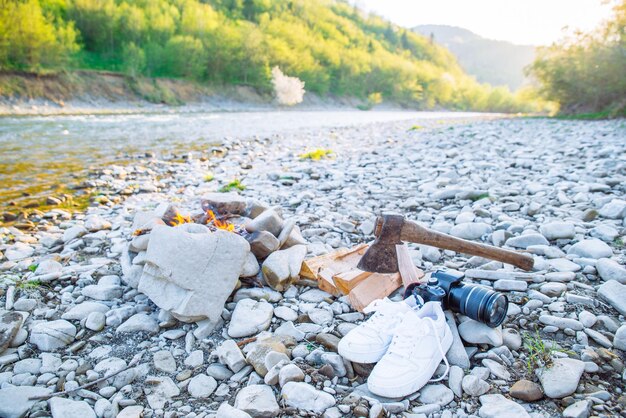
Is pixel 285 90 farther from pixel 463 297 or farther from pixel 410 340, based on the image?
pixel 410 340

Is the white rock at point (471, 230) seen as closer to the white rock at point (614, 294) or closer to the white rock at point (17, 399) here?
the white rock at point (614, 294)

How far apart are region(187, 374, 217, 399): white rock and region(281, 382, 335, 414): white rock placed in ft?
1.39

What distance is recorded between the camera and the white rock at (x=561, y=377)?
6.41 feet

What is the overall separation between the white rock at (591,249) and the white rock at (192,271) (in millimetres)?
2901

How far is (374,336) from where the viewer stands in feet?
7.47

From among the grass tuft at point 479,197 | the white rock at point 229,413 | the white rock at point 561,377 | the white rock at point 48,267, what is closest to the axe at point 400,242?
the white rock at point 561,377

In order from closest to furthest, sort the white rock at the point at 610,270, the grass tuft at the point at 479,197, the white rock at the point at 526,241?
1. the white rock at the point at 610,270
2. the white rock at the point at 526,241
3. the grass tuft at the point at 479,197

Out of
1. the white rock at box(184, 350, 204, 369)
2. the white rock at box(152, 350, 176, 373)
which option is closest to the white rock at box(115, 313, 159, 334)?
the white rock at box(152, 350, 176, 373)

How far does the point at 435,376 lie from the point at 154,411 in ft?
4.99

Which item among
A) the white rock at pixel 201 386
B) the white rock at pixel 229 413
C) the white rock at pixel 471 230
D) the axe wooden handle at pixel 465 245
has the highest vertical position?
the axe wooden handle at pixel 465 245

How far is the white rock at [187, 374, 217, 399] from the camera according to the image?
2100 mm

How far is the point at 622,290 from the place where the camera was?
2.66m

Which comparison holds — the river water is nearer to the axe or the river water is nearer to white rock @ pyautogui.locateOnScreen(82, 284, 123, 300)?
white rock @ pyautogui.locateOnScreen(82, 284, 123, 300)

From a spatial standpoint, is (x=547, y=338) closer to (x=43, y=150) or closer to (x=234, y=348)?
(x=234, y=348)
